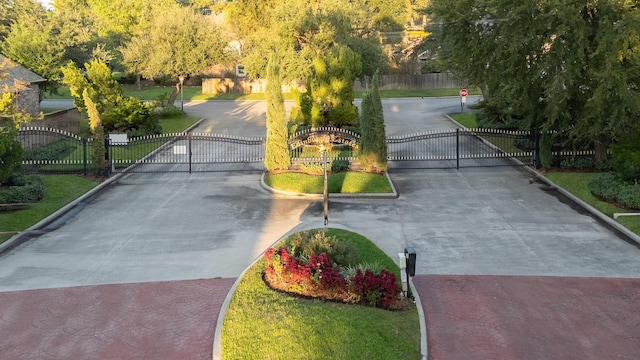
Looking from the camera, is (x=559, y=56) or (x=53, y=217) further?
(x=559, y=56)

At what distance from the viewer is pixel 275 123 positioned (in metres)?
21.7

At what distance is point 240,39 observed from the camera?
6122cm

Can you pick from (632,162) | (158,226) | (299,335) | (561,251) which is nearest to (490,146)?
(632,162)

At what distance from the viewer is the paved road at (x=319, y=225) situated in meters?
12.3

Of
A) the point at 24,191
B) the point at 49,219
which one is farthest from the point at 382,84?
the point at 49,219

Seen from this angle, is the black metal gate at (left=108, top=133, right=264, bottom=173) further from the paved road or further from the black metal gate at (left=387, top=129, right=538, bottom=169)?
the black metal gate at (left=387, top=129, right=538, bottom=169)

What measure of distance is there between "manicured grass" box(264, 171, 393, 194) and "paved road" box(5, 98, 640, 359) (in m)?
0.69

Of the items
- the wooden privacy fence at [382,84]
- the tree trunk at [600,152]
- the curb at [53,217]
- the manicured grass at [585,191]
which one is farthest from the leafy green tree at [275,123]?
the wooden privacy fence at [382,84]

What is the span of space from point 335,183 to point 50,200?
8.92m

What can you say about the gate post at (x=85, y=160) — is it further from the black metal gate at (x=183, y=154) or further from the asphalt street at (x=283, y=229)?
the asphalt street at (x=283, y=229)

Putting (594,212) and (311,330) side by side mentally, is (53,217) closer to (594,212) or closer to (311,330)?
(311,330)

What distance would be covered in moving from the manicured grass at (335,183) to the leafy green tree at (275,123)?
64 cm

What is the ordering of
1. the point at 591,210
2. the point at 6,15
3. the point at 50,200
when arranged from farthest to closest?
the point at 6,15 → the point at 50,200 → the point at 591,210

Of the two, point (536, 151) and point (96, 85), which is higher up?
point (96, 85)
